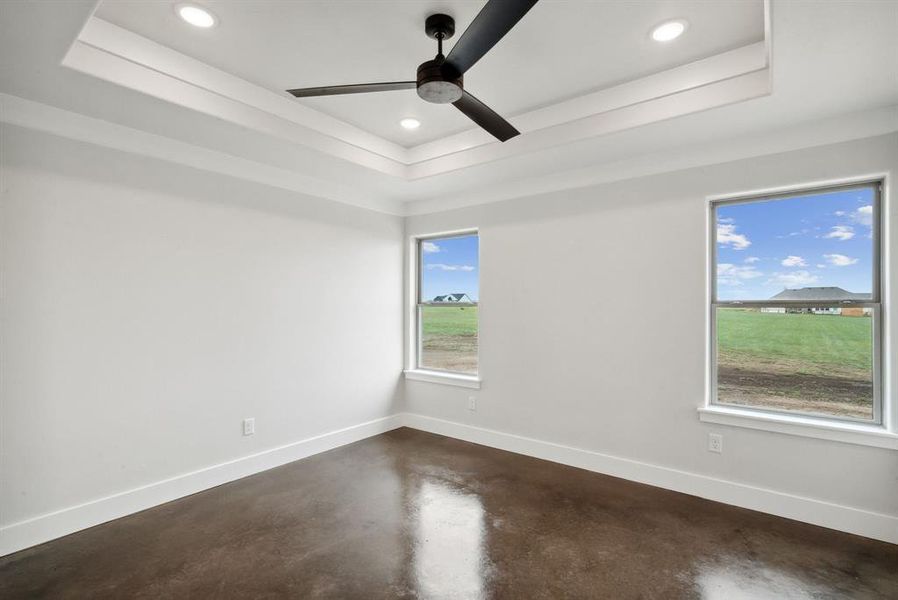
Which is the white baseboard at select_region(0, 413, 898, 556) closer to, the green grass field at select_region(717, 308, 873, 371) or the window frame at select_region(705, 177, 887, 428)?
the window frame at select_region(705, 177, 887, 428)

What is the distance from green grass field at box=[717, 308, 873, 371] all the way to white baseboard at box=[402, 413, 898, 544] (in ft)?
2.94

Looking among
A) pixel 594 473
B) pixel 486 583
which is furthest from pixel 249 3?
pixel 594 473

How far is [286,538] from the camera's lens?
8.32 feet

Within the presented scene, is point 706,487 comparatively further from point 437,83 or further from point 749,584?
point 437,83

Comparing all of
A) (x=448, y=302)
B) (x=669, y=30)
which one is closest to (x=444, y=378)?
(x=448, y=302)

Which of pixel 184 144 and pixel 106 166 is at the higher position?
pixel 184 144

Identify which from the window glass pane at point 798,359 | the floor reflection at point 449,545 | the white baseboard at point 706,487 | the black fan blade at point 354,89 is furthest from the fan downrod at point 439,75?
the white baseboard at point 706,487

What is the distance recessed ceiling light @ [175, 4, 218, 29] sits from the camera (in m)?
2.09

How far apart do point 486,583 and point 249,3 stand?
309cm

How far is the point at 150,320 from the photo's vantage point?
293cm

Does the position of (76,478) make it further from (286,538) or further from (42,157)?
(42,157)

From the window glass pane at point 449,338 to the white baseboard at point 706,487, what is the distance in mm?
694

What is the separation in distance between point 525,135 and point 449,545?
9.47 feet

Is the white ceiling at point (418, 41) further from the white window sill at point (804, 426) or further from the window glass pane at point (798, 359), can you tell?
the white window sill at point (804, 426)
